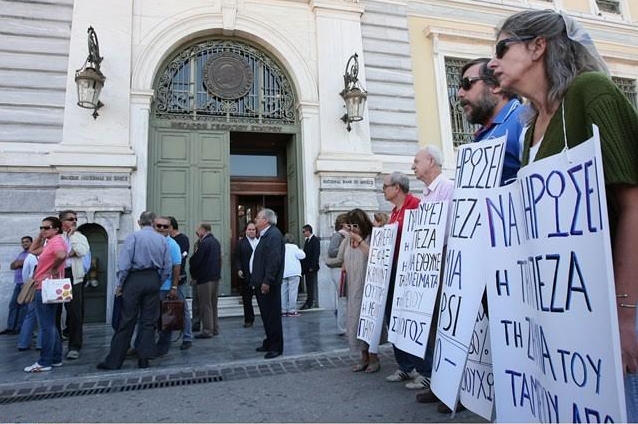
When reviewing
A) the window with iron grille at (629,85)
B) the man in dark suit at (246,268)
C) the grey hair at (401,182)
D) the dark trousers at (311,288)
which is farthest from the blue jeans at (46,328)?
the window with iron grille at (629,85)

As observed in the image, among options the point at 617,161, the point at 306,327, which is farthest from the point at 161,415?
the point at 306,327

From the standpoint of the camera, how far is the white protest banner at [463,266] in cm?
240

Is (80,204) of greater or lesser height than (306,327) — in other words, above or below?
above

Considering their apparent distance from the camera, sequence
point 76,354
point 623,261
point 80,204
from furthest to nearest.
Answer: point 80,204 < point 76,354 < point 623,261

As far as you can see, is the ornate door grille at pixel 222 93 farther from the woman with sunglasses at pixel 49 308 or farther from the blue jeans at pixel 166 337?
the woman with sunglasses at pixel 49 308

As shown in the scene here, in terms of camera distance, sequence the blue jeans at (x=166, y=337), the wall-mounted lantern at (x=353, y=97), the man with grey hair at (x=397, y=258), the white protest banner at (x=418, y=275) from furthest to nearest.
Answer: the wall-mounted lantern at (x=353, y=97) < the blue jeans at (x=166, y=337) < the man with grey hair at (x=397, y=258) < the white protest banner at (x=418, y=275)

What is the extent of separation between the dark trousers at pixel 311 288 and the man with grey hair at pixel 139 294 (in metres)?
4.97

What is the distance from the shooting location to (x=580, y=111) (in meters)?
1.60

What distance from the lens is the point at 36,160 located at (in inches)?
356

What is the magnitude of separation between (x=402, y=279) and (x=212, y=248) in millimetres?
4450

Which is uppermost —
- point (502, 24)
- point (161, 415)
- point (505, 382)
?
point (502, 24)

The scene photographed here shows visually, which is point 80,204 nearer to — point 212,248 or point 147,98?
point 147,98

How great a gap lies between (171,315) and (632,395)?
18.4ft

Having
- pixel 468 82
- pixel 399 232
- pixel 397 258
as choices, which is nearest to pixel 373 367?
pixel 397 258
